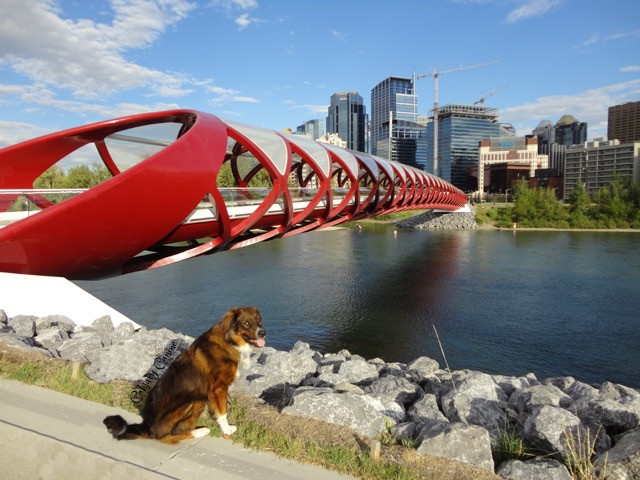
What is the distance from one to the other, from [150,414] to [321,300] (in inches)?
553

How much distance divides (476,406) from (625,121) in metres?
205

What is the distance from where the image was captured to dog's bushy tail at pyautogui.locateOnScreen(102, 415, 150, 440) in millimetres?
3049

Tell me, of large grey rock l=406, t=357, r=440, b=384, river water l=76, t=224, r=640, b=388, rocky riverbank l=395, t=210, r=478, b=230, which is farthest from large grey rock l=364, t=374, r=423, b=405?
rocky riverbank l=395, t=210, r=478, b=230

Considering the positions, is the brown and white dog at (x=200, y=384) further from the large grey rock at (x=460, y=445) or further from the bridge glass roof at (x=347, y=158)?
the bridge glass roof at (x=347, y=158)

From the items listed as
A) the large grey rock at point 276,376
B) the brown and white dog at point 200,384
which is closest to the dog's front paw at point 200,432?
the brown and white dog at point 200,384

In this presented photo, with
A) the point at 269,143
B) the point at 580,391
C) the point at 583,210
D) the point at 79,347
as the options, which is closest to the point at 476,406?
the point at 580,391

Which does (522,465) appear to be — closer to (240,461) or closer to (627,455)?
(627,455)

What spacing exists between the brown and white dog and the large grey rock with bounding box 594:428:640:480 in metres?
2.53

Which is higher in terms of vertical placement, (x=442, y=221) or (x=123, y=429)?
(x=123, y=429)

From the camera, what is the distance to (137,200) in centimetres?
664

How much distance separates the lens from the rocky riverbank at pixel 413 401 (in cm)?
327

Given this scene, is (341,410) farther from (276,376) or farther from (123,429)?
(123,429)

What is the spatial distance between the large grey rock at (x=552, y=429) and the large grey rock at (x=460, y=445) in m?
1.20

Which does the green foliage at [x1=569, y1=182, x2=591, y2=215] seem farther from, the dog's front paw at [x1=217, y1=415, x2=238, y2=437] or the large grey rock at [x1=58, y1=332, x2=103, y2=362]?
the dog's front paw at [x1=217, y1=415, x2=238, y2=437]
